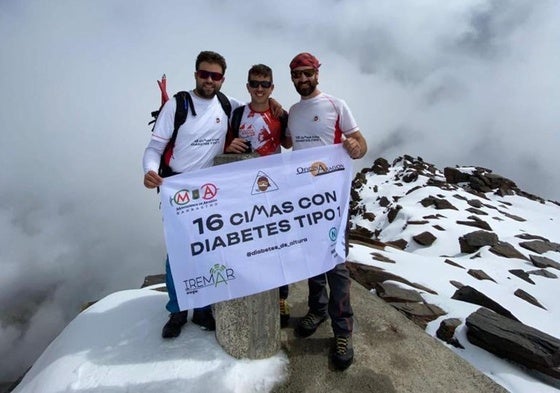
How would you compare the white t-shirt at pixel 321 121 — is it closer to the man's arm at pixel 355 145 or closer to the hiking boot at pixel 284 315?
the man's arm at pixel 355 145

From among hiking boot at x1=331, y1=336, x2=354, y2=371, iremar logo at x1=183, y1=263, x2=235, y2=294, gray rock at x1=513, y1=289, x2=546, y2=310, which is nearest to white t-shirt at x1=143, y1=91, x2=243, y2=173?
iremar logo at x1=183, y1=263, x2=235, y2=294

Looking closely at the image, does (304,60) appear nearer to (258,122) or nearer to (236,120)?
(258,122)

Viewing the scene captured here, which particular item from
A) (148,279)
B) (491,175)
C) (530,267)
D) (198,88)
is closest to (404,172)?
(491,175)

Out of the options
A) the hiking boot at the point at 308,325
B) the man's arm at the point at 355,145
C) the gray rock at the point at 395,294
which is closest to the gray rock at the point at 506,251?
the gray rock at the point at 395,294

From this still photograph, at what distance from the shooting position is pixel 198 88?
441cm

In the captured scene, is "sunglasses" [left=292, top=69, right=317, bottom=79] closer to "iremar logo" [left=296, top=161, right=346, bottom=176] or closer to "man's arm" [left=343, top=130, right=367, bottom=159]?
"man's arm" [left=343, top=130, right=367, bottom=159]

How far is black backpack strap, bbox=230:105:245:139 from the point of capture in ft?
15.0

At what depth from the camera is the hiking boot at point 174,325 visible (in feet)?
14.9

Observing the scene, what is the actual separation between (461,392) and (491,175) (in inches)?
1759

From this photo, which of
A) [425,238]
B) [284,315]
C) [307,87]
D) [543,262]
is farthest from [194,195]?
[425,238]

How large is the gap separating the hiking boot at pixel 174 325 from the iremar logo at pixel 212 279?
99cm

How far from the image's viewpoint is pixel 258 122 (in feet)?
14.9

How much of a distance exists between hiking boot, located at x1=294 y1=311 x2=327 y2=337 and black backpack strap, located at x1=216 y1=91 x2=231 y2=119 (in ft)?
10.1

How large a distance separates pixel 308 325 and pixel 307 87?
10.7 ft
